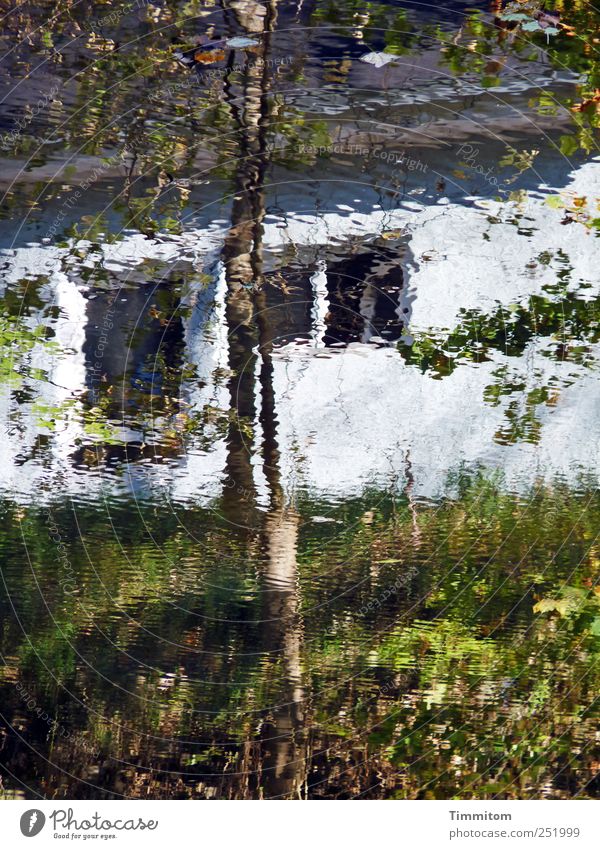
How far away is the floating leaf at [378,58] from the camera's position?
2.24 m

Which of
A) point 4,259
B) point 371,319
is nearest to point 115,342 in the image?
point 4,259

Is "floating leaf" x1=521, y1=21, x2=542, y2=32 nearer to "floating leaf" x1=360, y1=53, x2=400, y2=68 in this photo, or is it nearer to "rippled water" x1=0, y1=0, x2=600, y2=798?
"rippled water" x1=0, y1=0, x2=600, y2=798

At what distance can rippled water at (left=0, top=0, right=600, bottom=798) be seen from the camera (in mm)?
2248

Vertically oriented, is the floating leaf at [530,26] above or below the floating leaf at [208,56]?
above

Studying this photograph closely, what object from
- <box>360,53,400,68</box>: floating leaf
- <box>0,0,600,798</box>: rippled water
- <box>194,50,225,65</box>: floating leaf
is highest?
<box>360,53,400,68</box>: floating leaf

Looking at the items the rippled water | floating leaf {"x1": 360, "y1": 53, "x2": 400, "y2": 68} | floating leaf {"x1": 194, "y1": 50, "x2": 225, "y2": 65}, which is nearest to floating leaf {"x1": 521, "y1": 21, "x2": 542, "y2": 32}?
the rippled water

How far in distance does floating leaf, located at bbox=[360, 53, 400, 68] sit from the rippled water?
20mm

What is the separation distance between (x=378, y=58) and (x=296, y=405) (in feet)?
3.63

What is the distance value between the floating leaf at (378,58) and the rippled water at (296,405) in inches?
0.8
